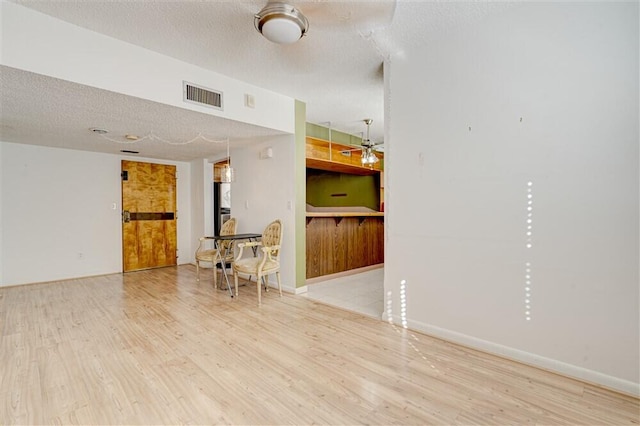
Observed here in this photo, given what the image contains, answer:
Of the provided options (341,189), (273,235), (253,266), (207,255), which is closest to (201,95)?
(273,235)

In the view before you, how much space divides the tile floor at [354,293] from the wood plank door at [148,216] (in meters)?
3.43

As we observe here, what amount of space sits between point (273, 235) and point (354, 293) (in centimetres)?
137

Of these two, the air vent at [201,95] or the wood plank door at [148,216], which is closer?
the air vent at [201,95]

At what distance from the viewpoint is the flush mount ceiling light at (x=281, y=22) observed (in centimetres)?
217

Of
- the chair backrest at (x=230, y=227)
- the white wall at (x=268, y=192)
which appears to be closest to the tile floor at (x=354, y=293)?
→ the white wall at (x=268, y=192)

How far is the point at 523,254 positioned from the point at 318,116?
147 inches

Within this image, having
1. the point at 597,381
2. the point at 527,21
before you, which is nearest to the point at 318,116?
the point at 527,21

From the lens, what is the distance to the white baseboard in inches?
74.5

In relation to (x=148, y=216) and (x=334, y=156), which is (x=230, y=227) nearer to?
(x=148, y=216)

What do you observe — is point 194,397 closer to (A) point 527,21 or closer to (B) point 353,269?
(A) point 527,21

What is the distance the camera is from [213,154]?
5.77 meters

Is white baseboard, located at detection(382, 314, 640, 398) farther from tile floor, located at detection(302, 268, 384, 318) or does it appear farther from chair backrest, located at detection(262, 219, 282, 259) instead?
chair backrest, located at detection(262, 219, 282, 259)

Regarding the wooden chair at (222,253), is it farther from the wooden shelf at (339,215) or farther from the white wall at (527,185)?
the white wall at (527,185)

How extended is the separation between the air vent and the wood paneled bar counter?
1.95 meters
